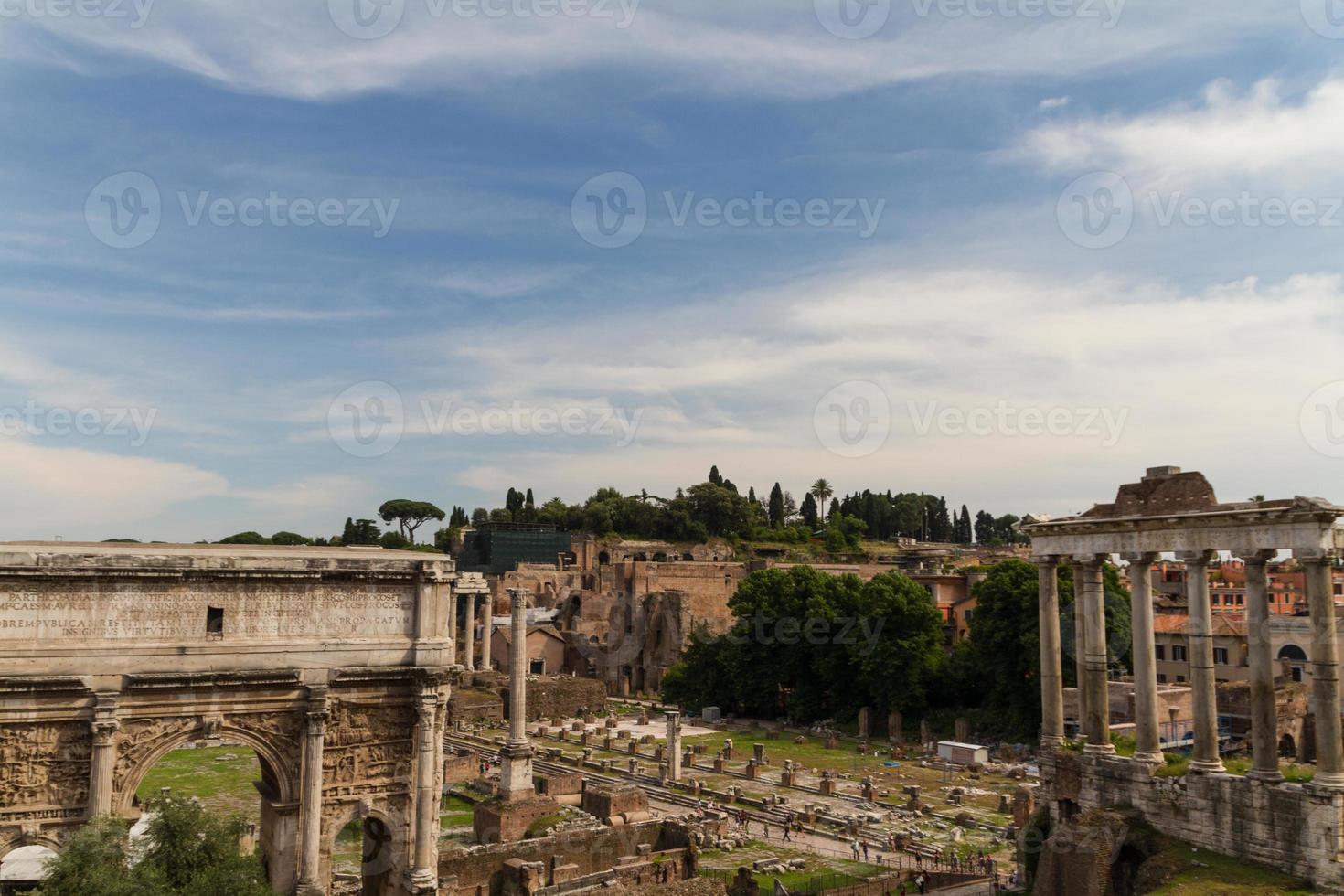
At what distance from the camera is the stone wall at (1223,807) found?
17297 millimetres

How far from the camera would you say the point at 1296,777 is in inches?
758

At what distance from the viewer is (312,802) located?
1797 cm

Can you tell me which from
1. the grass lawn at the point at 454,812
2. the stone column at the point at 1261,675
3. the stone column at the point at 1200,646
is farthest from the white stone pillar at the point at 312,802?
the stone column at the point at 1261,675

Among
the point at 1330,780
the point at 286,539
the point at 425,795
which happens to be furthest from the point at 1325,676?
the point at 286,539

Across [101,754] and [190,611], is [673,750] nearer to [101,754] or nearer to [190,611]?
[190,611]

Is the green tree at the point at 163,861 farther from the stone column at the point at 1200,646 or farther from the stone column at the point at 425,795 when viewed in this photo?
the stone column at the point at 1200,646

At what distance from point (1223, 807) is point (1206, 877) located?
5.75ft

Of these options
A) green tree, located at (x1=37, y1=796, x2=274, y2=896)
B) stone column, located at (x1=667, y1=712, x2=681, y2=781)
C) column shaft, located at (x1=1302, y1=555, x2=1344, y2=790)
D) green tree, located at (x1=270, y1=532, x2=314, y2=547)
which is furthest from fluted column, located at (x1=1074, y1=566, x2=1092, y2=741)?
green tree, located at (x1=270, y1=532, x2=314, y2=547)

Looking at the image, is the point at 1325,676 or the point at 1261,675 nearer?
the point at 1325,676

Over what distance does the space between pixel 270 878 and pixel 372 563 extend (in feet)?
19.5

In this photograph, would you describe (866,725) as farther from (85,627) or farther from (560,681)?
(85,627)

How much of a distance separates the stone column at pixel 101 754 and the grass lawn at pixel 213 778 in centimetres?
1515

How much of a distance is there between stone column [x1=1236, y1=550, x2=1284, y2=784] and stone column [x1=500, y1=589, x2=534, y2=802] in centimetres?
2200

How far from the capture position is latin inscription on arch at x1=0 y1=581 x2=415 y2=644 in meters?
16.9
